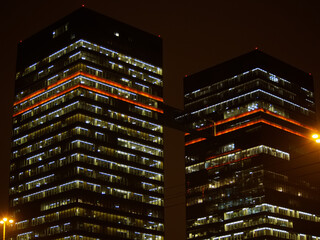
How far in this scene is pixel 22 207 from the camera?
199750 mm

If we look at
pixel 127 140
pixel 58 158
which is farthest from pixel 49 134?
pixel 127 140

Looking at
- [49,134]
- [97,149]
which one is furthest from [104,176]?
[49,134]

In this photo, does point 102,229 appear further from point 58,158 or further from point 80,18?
point 80,18

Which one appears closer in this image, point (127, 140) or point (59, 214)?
point (59, 214)

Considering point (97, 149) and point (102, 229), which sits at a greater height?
point (97, 149)

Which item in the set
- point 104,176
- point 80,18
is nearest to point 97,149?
point 104,176

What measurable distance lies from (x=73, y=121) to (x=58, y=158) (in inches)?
438

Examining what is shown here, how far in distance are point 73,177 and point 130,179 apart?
61.4 ft

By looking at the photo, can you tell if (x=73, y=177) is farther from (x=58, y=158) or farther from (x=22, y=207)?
(x=22, y=207)

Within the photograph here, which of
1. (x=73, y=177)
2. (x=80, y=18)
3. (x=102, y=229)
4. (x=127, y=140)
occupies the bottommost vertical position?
(x=102, y=229)

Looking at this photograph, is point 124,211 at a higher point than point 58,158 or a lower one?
lower

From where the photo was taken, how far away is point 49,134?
198625mm

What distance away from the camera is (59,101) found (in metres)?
199

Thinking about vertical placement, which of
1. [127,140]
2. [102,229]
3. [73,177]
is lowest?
[102,229]
